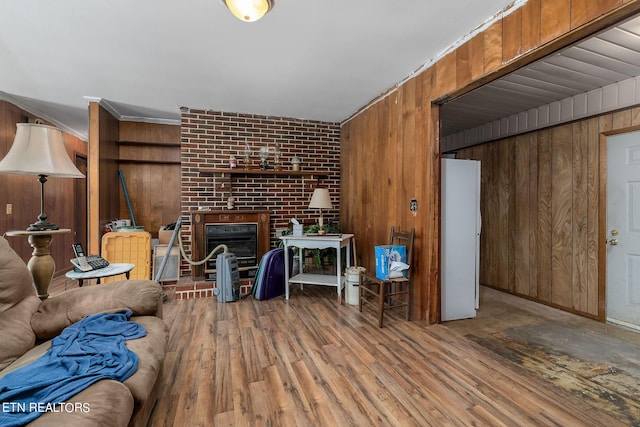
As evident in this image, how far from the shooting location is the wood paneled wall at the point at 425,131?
5.70 ft

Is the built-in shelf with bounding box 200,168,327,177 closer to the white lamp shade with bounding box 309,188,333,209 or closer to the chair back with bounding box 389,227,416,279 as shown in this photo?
the white lamp shade with bounding box 309,188,333,209

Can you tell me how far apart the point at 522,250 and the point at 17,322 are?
4.91m

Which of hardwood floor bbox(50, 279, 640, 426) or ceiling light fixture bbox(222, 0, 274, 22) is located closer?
hardwood floor bbox(50, 279, 640, 426)

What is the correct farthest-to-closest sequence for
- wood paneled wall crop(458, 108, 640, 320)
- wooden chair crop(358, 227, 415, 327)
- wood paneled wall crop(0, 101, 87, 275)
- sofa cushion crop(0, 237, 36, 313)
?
wood paneled wall crop(0, 101, 87, 275) → wood paneled wall crop(458, 108, 640, 320) → wooden chair crop(358, 227, 415, 327) → sofa cushion crop(0, 237, 36, 313)

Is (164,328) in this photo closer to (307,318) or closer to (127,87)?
(307,318)

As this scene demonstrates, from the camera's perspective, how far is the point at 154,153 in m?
4.70

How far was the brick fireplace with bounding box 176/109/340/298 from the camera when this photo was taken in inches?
166

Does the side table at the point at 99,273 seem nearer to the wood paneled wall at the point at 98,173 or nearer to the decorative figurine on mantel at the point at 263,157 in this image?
the wood paneled wall at the point at 98,173

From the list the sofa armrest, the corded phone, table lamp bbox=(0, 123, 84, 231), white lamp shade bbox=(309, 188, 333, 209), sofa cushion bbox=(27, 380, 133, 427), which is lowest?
sofa cushion bbox=(27, 380, 133, 427)

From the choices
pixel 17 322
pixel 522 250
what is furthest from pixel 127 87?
pixel 522 250

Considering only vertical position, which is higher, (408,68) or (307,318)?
(408,68)

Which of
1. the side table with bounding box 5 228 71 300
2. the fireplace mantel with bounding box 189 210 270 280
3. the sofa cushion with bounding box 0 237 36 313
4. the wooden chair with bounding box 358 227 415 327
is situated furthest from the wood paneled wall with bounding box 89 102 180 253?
the wooden chair with bounding box 358 227 415 327

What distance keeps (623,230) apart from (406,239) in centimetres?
217

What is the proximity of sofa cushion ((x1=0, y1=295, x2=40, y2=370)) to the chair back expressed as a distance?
2802 millimetres
